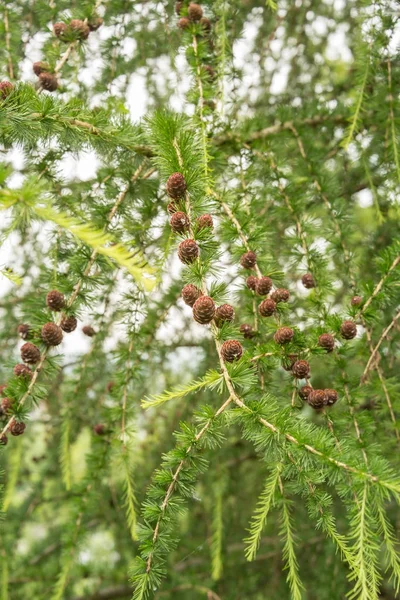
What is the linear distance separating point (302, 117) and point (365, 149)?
0.23 meters

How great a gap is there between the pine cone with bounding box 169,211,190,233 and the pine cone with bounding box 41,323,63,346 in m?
0.33

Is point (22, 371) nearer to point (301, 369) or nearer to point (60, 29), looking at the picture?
point (301, 369)

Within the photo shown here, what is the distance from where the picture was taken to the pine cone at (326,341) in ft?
3.18

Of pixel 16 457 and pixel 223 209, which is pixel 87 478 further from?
pixel 223 209

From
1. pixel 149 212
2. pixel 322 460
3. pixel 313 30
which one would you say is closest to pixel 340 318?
pixel 322 460

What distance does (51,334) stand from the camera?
991mm

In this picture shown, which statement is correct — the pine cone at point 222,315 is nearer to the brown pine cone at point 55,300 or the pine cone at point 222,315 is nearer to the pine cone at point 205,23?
the brown pine cone at point 55,300

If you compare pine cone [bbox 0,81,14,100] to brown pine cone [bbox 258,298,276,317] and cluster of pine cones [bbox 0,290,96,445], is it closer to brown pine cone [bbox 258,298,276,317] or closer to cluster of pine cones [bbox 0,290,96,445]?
cluster of pine cones [bbox 0,290,96,445]

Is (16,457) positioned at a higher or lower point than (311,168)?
lower

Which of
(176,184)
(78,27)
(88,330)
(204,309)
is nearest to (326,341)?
(204,309)

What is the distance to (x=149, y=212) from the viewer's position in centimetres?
129

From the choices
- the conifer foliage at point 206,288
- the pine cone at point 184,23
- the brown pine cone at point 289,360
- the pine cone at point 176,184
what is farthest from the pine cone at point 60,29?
the brown pine cone at point 289,360

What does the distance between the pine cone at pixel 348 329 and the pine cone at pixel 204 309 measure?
330 millimetres

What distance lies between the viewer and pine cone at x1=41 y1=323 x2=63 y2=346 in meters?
0.99
